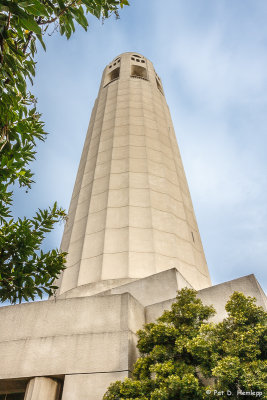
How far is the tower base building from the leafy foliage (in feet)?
4.06

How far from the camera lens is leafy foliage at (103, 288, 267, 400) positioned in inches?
214

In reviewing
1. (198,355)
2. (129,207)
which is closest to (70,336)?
(198,355)

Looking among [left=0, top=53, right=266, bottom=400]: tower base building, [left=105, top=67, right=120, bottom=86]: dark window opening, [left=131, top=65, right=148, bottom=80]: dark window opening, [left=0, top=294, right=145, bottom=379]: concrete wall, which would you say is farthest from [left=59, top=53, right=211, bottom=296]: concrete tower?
[left=105, top=67, right=120, bottom=86]: dark window opening

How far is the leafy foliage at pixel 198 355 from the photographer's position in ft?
17.8

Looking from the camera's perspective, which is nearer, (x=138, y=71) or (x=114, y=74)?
(x=138, y=71)

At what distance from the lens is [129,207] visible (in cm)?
1513

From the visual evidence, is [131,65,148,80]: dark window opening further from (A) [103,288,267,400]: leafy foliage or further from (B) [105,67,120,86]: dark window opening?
(A) [103,288,267,400]: leafy foliage

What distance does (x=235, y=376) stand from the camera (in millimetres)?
5305

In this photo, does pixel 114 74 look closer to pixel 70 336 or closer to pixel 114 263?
pixel 114 263

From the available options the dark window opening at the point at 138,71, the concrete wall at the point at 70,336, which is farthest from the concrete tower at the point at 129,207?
the dark window opening at the point at 138,71

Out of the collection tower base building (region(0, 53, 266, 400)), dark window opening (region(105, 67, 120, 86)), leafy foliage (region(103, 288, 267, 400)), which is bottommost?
leafy foliage (region(103, 288, 267, 400))

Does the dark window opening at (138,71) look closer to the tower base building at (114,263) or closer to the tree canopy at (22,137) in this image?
the tower base building at (114,263)

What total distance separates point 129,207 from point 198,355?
373 inches

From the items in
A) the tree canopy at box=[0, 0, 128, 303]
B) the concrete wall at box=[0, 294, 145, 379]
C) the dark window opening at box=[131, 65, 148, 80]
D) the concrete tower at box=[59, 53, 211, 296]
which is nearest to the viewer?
the tree canopy at box=[0, 0, 128, 303]
